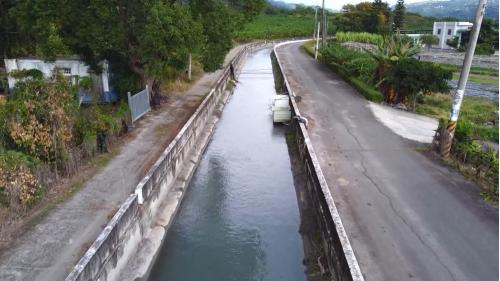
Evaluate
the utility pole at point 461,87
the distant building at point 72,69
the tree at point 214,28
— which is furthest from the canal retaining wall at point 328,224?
the distant building at point 72,69

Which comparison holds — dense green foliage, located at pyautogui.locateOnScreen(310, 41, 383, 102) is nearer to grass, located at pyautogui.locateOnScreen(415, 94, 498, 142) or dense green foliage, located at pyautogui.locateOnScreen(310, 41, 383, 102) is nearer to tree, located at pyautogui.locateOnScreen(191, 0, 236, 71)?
grass, located at pyautogui.locateOnScreen(415, 94, 498, 142)

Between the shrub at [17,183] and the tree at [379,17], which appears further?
the tree at [379,17]

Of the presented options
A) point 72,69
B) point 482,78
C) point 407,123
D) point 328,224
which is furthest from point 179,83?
point 482,78

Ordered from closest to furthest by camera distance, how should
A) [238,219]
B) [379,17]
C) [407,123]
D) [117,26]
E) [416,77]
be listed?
[238,219], [117,26], [407,123], [416,77], [379,17]

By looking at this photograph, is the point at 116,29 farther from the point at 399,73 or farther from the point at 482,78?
the point at 482,78

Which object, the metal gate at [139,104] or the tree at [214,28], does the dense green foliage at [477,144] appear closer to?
the tree at [214,28]

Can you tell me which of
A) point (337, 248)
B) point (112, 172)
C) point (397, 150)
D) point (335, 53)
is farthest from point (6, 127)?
point (335, 53)
